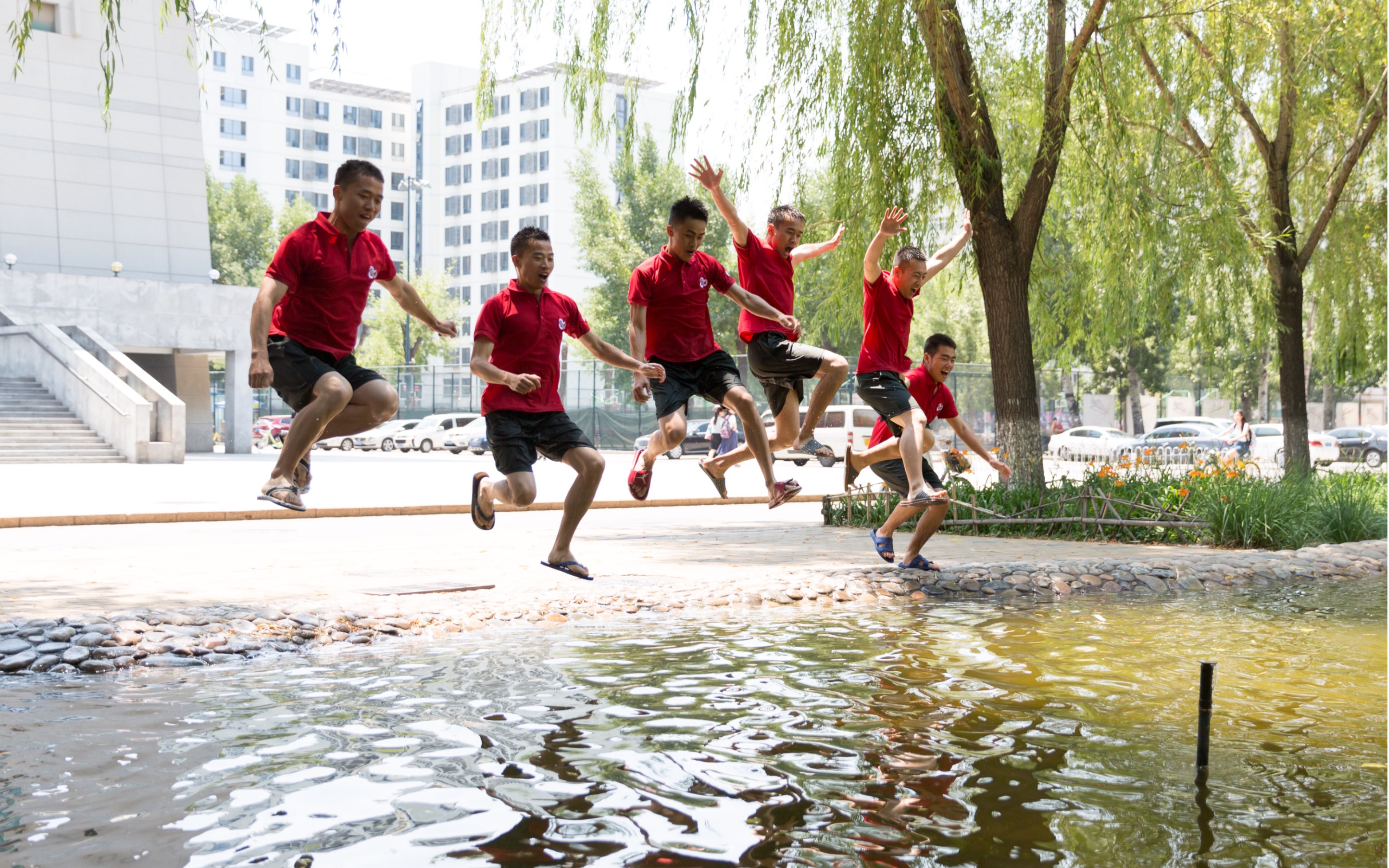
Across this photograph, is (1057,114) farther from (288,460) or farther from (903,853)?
(903,853)

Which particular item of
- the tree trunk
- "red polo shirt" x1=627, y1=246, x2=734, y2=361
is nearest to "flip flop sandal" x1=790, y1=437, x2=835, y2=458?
"red polo shirt" x1=627, y1=246, x2=734, y2=361

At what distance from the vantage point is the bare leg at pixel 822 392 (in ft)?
25.8

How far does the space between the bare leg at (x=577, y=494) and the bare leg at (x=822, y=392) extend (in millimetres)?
1355

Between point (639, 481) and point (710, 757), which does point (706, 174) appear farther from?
point (710, 757)

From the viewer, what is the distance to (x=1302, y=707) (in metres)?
5.77

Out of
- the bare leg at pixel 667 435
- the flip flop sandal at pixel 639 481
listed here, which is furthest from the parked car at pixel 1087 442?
the bare leg at pixel 667 435

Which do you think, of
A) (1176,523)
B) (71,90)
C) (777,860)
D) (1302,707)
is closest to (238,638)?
(777,860)

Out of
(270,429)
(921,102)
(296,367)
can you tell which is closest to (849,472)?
(921,102)

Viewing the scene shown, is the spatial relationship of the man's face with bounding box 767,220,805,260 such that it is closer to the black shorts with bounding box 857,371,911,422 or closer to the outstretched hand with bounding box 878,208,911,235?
the outstretched hand with bounding box 878,208,911,235

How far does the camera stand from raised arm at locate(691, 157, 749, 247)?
294 inches

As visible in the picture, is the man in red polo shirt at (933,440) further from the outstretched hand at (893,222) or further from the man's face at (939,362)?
the outstretched hand at (893,222)

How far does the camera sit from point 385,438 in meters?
46.0

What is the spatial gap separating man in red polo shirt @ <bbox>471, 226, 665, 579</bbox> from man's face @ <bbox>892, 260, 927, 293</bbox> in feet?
6.99

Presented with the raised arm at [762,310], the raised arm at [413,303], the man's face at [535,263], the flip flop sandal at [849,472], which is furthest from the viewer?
the flip flop sandal at [849,472]
